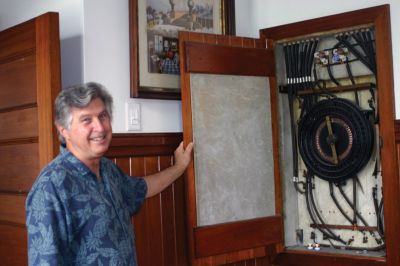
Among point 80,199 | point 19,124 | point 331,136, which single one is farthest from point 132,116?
point 331,136

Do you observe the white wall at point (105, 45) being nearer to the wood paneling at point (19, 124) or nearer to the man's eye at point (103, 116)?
the wood paneling at point (19, 124)

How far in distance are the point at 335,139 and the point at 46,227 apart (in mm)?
2071

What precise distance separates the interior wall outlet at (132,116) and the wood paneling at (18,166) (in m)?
0.45

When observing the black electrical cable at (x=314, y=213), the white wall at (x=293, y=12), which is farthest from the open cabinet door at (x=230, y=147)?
the black electrical cable at (x=314, y=213)

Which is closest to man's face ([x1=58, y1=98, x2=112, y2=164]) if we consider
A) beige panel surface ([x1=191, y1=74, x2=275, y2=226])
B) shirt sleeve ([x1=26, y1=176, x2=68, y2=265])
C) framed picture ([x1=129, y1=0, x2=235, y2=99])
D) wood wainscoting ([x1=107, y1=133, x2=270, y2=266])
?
shirt sleeve ([x1=26, y1=176, x2=68, y2=265])

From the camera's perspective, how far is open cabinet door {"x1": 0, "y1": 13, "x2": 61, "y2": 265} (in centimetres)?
246

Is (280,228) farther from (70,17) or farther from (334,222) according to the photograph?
(70,17)

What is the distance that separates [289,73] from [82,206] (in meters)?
2.01

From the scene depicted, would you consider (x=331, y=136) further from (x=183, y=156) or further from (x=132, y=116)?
(x=132, y=116)

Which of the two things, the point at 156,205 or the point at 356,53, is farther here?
the point at 356,53

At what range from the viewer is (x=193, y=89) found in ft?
9.18

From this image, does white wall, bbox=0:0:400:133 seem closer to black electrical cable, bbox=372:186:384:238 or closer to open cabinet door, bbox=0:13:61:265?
open cabinet door, bbox=0:13:61:265

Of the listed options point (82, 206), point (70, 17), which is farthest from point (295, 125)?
point (82, 206)

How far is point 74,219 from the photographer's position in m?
1.86
